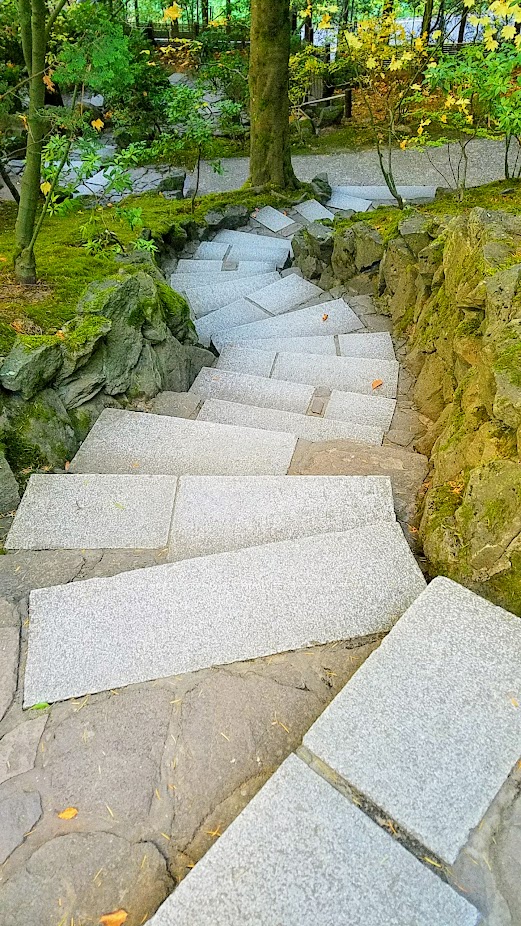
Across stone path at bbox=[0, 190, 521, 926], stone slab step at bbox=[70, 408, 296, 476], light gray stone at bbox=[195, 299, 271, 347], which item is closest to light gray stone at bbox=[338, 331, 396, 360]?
light gray stone at bbox=[195, 299, 271, 347]

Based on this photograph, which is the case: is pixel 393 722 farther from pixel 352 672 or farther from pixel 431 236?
pixel 431 236

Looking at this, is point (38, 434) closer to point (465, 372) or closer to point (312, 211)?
point (465, 372)

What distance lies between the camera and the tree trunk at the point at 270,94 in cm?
720

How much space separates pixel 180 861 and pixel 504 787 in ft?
2.62

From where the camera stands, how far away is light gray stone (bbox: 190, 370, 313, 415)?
4.16m

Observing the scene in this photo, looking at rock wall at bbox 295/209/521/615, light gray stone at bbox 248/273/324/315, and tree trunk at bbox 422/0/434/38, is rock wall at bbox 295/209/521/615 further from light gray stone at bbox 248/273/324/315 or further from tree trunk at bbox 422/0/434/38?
tree trunk at bbox 422/0/434/38

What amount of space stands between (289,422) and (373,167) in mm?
8992

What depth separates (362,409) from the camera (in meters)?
3.90

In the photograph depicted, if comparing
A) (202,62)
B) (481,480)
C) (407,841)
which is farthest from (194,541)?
(202,62)

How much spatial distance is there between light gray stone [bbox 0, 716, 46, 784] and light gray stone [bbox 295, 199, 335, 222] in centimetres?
785

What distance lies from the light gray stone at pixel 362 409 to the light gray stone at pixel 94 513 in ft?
5.09

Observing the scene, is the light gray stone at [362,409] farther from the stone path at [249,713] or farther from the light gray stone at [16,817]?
the light gray stone at [16,817]

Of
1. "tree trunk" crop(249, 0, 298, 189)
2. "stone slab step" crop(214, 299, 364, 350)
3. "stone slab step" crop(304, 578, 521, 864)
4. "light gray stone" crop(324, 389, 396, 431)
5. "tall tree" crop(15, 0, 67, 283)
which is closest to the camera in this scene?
"stone slab step" crop(304, 578, 521, 864)

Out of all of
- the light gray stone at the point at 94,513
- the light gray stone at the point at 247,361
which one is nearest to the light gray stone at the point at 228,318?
the light gray stone at the point at 247,361
